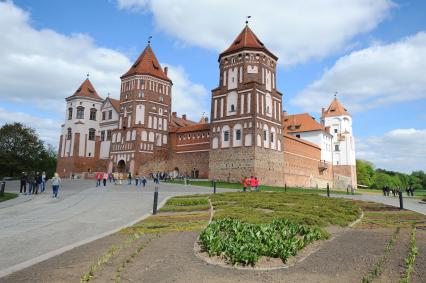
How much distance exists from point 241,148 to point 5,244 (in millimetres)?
34840

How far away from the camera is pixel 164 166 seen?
5441 cm

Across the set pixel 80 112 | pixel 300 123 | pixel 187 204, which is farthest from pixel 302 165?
pixel 187 204

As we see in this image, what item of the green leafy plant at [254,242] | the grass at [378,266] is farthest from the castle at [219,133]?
the grass at [378,266]

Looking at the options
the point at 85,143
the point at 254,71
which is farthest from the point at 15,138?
the point at 254,71

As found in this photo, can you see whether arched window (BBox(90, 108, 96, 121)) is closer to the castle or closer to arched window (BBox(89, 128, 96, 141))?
the castle

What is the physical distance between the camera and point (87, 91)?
6228 centimetres

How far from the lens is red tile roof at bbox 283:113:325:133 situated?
68.8m

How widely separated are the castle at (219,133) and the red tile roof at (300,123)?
0.70 feet

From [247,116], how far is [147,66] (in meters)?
23.3

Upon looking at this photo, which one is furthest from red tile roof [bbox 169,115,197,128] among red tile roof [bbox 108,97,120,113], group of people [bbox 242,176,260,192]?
group of people [bbox 242,176,260,192]

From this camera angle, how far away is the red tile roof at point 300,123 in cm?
6881

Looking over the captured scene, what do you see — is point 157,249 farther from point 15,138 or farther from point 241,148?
point 15,138

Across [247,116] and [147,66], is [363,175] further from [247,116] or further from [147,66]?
[147,66]

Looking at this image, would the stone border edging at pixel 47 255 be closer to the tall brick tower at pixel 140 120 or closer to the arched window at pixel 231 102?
the arched window at pixel 231 102
